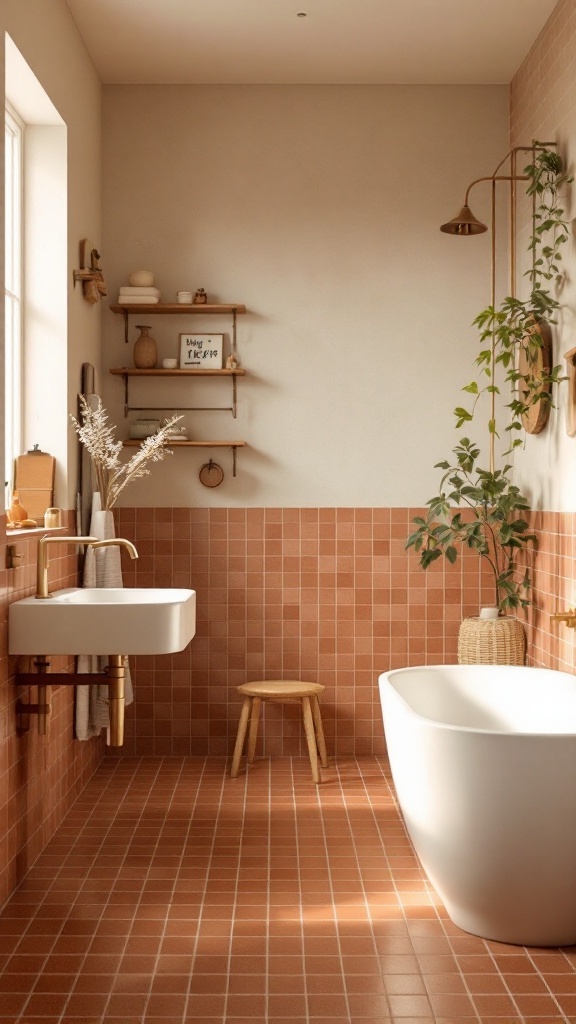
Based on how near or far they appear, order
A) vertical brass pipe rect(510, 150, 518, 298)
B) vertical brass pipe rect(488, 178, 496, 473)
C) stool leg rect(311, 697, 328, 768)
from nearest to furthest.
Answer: vertical brass pipe rect(510, 150, 518, 298)
vertical brass pipe rect(488, 178, 496, 473)
stool leg rect(311, 697, 328, 768)

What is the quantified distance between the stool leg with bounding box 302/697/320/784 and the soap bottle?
1546 millimetres

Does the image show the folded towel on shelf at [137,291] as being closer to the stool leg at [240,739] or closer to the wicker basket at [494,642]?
the stool leg at [240,739]

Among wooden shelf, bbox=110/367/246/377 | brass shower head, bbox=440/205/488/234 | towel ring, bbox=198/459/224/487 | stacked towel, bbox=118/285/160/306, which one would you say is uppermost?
brass shower head, bbox=440/205/488/234

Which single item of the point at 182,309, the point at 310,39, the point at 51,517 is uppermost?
the point at 310,39

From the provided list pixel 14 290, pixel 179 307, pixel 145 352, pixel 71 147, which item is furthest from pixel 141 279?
pixel 14 290

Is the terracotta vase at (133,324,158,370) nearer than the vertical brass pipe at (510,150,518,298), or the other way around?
the vertical brass pipe at (510,150,518,298)

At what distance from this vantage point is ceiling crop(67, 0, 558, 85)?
405cm

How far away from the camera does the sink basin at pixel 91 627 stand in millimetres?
3107

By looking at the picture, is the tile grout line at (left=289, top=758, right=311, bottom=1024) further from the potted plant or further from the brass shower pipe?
the brass shower pipe

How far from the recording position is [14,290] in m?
3.93

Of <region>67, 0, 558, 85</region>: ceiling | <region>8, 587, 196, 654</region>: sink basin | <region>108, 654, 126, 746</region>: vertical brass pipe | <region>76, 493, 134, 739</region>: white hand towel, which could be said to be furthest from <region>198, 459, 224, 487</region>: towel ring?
<region>67, 0, 558, 85</region>: ceiling

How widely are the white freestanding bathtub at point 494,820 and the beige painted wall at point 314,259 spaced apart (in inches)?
80.9

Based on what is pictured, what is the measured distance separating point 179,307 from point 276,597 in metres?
1.40

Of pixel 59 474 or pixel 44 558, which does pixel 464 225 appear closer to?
pixel 59 474
